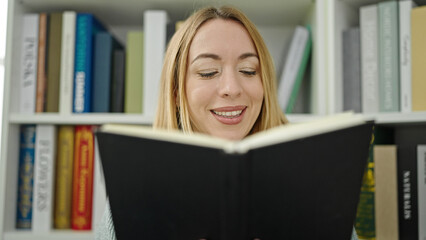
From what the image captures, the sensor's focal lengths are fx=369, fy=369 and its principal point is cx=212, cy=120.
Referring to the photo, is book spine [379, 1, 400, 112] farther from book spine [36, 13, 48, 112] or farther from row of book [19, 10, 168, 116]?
book spine [36, 13, 48, 112]

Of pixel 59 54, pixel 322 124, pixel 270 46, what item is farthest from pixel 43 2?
pixel 322 124

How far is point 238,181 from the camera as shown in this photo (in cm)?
46

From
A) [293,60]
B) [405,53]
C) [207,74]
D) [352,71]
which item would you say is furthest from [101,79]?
[405,53]

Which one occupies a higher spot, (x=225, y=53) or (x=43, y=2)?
(x=43, y=2)

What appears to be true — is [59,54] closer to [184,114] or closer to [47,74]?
[47,74]

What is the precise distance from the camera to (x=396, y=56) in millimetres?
1055

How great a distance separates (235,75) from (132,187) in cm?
39

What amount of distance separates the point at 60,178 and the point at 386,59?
1056 millimetres

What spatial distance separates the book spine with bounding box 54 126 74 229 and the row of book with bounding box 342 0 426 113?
0.88m

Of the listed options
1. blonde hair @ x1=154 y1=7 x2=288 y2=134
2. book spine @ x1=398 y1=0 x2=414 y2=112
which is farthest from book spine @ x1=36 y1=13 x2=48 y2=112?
book spine @ x1=398 y1=0 x2=414 y2=112

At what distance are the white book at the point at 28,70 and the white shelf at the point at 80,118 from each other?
0.04 m

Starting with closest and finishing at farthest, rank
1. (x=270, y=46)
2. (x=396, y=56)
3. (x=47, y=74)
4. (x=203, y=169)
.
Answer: (x=203, y=169), (x=396, y=56), (x=47, y=74), (x=270, y=46)

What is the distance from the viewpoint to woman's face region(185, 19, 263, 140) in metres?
0.83

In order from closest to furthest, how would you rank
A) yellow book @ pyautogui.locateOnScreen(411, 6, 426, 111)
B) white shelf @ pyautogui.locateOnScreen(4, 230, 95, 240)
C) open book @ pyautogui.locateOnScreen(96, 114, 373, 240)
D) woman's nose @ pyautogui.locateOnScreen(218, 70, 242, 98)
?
open book @ pyautogui.locateOnScreen(96, 114, 373, 240) < woman's nose @ pyautogui.locateOnScreen(218, 70, 242, 98) < yellow book @ pyautogui.locateOnScreen(411, 6, 426, 111) < white shelf @ pyautogui.locateOnScreen(4, 230, 95, 240)
